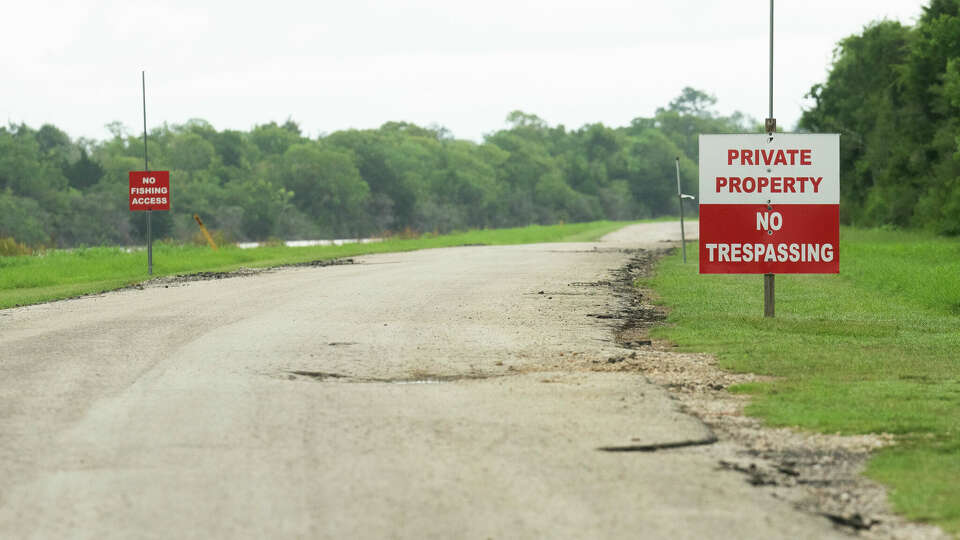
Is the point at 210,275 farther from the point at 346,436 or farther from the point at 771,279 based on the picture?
the point at 346,436

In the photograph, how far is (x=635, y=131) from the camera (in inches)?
6983

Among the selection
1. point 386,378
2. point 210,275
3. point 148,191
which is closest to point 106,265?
point 148,191

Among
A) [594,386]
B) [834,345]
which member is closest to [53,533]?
[594,386]

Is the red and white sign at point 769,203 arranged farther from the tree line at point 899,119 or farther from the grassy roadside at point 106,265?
the tree line at point 899,119

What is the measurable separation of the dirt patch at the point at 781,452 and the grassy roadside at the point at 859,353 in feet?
0.43

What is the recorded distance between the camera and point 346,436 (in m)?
7.57

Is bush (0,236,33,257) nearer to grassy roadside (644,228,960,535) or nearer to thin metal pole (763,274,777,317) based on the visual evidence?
grassy roadside (644,228,960,535)

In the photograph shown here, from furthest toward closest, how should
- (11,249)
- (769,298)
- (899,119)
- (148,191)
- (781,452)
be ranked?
(899,119) < (11,249) < (148,191) < (769,298) < (781,452)

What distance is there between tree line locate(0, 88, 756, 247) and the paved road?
59.3 metres

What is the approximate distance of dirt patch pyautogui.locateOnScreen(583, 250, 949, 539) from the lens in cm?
588

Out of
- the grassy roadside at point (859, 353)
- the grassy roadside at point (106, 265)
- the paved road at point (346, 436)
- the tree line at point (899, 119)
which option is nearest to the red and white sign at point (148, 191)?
the grassy roadside at point (106, 265)

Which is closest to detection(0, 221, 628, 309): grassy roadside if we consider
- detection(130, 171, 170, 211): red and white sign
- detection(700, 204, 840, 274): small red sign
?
detection(130, 171, 170, 211): red and white sign

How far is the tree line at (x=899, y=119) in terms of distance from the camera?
43531mm

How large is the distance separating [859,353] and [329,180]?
305 ft
